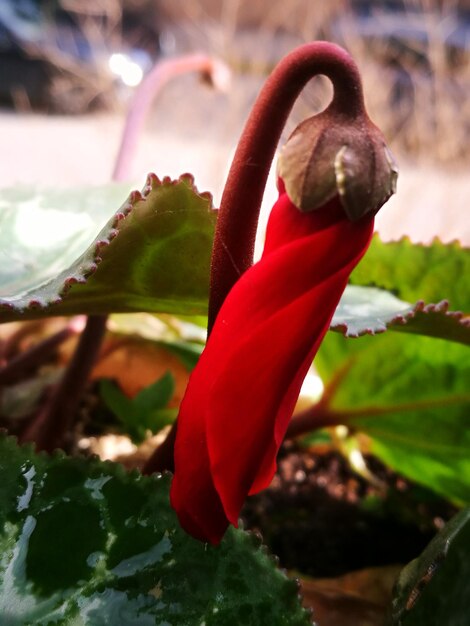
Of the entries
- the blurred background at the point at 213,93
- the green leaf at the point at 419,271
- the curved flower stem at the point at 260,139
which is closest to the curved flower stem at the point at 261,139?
the curved flower stem at the point at 260,139

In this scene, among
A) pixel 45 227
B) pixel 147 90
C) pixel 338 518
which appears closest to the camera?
pixel 45 227

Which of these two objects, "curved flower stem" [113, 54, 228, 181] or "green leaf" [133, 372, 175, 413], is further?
"curved flower stem" [113, 54, 228, 181]

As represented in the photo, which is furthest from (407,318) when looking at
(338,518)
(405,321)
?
(338,518)

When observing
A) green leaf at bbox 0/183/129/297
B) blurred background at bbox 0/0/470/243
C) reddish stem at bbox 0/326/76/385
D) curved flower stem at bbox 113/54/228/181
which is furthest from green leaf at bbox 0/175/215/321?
blurred background at bbox 0/0/470/243

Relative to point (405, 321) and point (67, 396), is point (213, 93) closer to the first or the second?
point (67, 396)

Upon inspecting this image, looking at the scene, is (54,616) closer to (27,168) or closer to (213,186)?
(213,186)

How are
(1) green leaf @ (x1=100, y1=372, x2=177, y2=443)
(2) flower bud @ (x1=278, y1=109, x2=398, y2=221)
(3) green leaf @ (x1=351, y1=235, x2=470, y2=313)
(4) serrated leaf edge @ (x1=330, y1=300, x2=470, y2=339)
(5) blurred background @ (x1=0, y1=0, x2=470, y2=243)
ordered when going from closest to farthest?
1. (2) flower bud @ (x1=278, y1=109, x2=398, y2=221)
2. (4) serrated leaf edge @ (x1=330, y1=300, x2=470, y2=339)
3. (3) green leaf @ (x1=351, y1=235, x2=470, y2=313)
4. (1) green leaf @ (x1=100, y1=372, x2=177, y2=443)
5. (5) blurred background @ (x1=0, y1=0, x2=470, y2=243)

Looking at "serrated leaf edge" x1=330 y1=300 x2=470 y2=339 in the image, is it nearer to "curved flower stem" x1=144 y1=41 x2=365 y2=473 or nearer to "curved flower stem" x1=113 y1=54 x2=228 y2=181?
"curved flower stem" x1=144 y1=41 x2=365 y2=473
